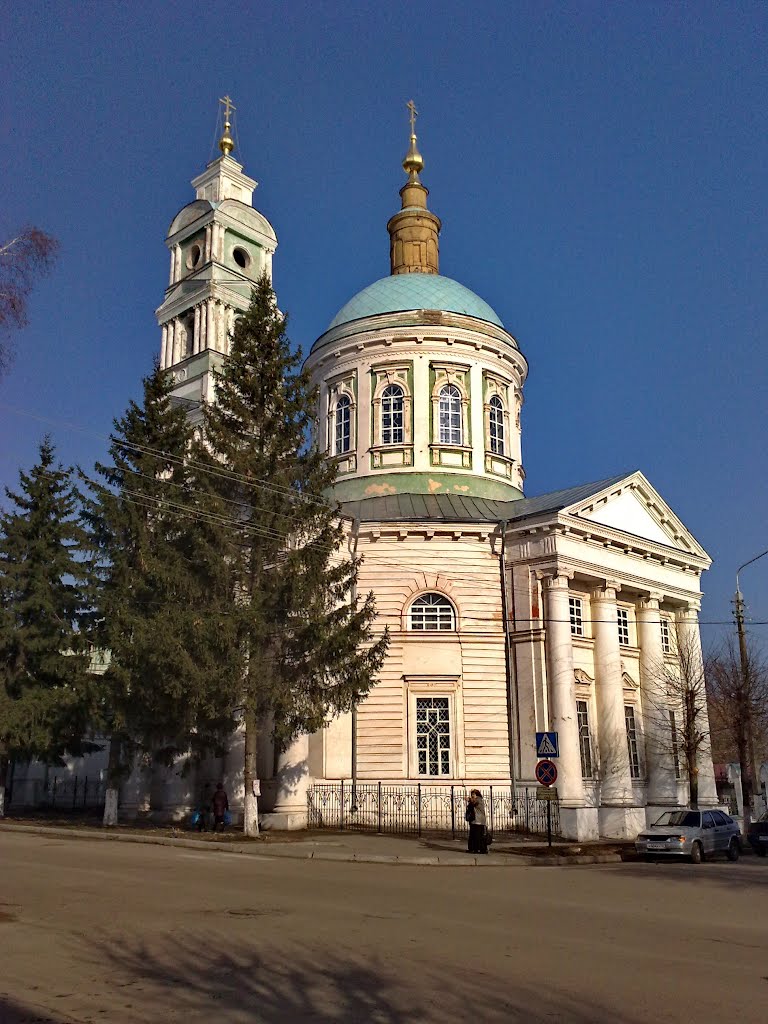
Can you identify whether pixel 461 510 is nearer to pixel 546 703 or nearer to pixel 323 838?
pixel 546 703

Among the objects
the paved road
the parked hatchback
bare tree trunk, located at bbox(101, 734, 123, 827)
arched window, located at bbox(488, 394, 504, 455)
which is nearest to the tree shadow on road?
the paved road

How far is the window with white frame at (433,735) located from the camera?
28.6m

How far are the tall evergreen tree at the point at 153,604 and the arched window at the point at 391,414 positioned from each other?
8023 millimetres

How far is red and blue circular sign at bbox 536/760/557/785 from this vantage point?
838 inches

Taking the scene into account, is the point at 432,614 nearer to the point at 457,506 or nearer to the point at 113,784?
the point at 457,506

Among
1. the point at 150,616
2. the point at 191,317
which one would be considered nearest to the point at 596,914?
the point at 150,616

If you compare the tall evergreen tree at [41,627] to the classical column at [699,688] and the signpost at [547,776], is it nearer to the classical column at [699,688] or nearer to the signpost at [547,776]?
the signpost at [547,776]

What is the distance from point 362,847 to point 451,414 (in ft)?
56.6

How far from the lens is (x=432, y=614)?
29922 mm

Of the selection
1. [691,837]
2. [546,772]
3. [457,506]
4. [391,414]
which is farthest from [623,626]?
[546,772]

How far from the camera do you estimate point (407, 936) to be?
30.1ft

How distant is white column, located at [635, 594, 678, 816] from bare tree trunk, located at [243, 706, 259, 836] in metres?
15.0

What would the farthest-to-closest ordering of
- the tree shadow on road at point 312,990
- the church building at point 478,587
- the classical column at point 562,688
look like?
the church building at point 478,587 < the classical column at point 562,688 < the tree shadow on road at point 312,990

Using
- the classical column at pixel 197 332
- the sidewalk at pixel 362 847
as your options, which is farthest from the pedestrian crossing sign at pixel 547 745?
the classical column at pixel 197 332
